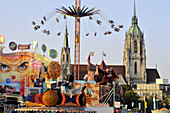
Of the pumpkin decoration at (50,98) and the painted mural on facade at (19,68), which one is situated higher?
the painted mural on facade at (19,68)

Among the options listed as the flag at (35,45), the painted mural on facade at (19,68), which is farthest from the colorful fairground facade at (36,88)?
the flag at (35,45)

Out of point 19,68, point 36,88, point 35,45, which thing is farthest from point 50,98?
point 19,68

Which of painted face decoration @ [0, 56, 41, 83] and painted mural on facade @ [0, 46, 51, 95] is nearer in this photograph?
painted mural on facade @ [0, 46, 51, 95]

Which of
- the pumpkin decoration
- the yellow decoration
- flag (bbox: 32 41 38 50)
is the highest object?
flag (bbox: 32 41 38 50)

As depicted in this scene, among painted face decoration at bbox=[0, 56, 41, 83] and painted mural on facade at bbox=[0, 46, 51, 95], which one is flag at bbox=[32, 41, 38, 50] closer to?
painted mural on facade at bbox=[0, 46, 51, 95]

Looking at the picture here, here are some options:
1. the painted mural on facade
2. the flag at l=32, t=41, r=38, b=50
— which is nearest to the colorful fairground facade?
the painted mural on facade

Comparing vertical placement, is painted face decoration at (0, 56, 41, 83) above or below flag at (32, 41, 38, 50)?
below

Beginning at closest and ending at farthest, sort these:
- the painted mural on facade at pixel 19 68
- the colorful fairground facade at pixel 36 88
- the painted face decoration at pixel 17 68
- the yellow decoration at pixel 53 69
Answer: the colorful fairground facade at pixel 36 88 < the yellow decoration at pixel 53 69 < the painted mural on facade at pixel 19 68 < the painted face decoration at pixel 17 68

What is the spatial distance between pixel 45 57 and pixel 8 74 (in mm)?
9331

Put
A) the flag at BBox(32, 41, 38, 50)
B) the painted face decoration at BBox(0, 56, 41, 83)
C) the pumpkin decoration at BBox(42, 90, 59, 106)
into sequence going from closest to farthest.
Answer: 1. the pumpkin decoration at BBox(42, 90, 59, 106)
2. the flag at BBox(32, 41, 38, 50)
3. the painted face decoration at BBox(0, 56, 41, 83)

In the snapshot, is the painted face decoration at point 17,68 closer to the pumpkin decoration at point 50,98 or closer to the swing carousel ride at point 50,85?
the swing carousel ride at point 50,85

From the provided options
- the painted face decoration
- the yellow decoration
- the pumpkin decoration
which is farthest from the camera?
the painted face decoration

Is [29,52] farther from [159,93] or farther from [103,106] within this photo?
[159,93]

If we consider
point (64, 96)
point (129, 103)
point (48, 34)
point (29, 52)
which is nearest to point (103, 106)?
point (48, 34)
